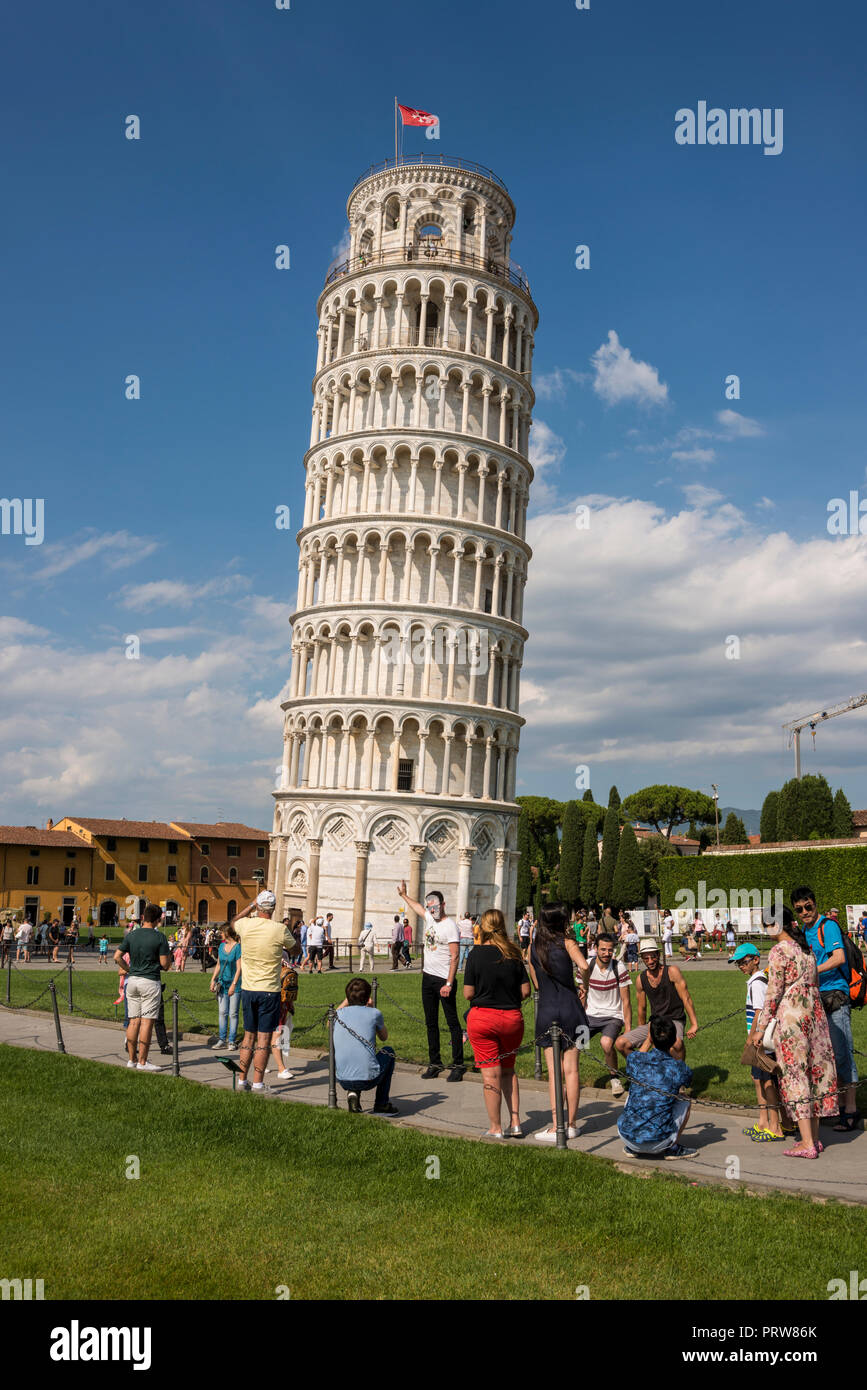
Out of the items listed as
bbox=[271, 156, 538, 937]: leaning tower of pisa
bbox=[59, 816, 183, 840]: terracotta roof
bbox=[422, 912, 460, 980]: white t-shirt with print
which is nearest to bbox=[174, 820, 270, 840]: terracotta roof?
bbox=[59, 816, 183, 840]: terracotta roof

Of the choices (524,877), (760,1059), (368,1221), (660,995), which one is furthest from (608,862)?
(368,1221)

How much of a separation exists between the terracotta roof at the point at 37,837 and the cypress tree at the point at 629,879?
149 ft

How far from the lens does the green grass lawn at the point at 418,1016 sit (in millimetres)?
12594

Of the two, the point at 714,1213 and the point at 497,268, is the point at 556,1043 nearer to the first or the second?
the point at 714,1213

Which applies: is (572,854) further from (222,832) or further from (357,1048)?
(357,1048)

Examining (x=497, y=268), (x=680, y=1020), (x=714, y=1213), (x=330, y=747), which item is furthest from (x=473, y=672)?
(x=714, y=1213)

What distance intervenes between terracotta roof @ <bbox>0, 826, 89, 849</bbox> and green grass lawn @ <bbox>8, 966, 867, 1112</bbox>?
54153 mm

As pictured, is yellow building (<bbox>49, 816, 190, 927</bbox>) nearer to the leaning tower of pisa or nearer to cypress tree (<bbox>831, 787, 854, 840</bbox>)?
the leaning tower of pisa

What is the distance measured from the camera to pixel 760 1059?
971 cm

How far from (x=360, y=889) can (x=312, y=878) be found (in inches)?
106

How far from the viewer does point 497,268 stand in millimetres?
55125

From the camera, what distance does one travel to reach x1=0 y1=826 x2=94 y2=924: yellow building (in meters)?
79.1
